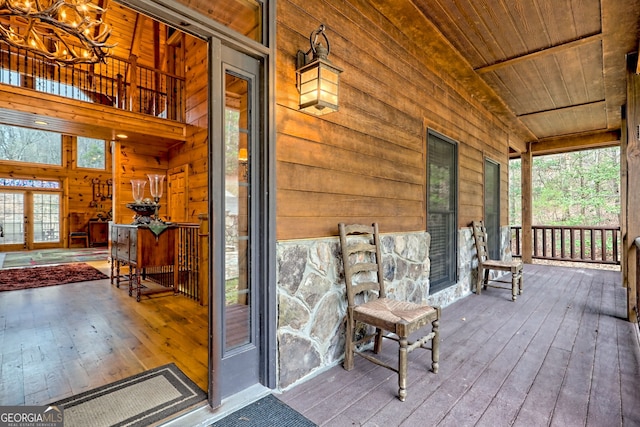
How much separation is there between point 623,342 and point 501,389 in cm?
170

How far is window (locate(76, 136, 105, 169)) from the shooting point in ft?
35.8

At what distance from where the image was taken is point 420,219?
348cm

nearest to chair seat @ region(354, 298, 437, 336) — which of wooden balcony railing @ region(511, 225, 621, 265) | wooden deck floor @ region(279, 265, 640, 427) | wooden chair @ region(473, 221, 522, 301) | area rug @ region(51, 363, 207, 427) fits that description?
wooden deck floor @ region(279, 265, 640, 427)

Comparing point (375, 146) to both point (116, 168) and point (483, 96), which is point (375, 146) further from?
point (116, 168)

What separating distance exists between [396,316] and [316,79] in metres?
1.60

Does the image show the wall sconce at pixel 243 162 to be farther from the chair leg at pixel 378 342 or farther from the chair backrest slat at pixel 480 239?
the chair backrest slat at pixel 480 239

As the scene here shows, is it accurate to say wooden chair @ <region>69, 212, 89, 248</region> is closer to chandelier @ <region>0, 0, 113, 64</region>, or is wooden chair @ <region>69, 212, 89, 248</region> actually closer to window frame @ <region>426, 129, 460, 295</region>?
chandelier @ <region>0, 0, 113, 64</region>

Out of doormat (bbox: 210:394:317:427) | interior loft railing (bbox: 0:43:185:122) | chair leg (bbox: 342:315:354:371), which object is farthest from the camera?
interior loft railing (bbox: 0:43:185:122)

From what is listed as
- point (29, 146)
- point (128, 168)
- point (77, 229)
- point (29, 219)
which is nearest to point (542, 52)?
point (128, 168)

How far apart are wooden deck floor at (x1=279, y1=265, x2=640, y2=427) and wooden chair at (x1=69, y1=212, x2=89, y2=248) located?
1160 cm

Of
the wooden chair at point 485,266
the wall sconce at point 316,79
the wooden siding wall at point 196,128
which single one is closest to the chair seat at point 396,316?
the wall sconce at point 316,79

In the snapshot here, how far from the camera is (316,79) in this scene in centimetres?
201

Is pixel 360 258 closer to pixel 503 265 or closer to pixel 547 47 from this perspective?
pixel 503 265

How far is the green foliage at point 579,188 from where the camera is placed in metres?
10.4
